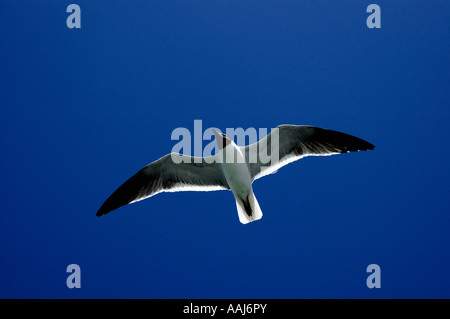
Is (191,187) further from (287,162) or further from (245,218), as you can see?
(287,162)

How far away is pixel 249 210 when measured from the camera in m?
6.19

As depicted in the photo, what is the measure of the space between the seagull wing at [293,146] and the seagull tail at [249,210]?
0.31 metres

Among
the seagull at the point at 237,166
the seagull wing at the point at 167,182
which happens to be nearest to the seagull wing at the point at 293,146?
the seagull at the point at 237,166

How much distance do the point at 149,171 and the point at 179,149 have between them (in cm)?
53

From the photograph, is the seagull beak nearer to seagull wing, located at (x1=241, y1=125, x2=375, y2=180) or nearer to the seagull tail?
seagull wing, located at (x1=241, y1=125, x2=375, y2=180)

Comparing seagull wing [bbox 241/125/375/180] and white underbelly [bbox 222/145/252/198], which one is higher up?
seagull wing [bbox 241/125/375/180]

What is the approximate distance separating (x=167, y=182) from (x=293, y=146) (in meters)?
1.67

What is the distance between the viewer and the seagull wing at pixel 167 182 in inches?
253

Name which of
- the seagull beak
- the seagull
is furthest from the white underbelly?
the seagull beak

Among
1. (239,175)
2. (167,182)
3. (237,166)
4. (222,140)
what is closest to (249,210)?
(239,175)

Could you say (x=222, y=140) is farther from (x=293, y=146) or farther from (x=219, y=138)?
(x=293, y=146)

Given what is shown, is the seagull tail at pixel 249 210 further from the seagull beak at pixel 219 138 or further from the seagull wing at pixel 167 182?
the seagull beak at pixel 219 138

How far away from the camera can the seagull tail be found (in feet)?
20.2
